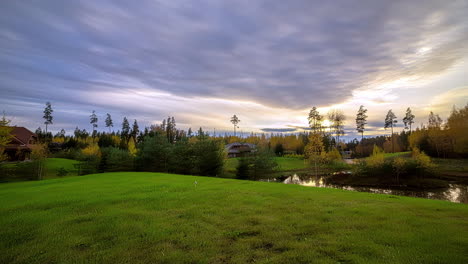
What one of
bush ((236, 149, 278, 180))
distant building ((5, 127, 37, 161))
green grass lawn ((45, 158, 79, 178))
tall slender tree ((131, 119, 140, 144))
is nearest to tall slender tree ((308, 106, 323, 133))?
bush ((236, 149, 278, 180))

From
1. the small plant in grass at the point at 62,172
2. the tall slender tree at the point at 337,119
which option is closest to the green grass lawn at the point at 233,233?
the small plant in grass at the point at 62,172

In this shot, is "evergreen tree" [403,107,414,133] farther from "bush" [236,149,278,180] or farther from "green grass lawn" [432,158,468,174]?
"bush" [236,149,278,180]

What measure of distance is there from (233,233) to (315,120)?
45820 millimetres

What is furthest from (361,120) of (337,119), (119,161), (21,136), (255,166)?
(21,136)

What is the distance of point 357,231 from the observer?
6.10m

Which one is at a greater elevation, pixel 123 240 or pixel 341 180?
pixel 123 240

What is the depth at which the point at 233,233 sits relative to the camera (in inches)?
246

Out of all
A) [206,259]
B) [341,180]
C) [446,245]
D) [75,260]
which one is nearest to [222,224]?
[206,259]

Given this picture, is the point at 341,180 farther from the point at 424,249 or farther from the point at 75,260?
the point at 75,260

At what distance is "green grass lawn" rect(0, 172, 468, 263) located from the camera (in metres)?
4.84

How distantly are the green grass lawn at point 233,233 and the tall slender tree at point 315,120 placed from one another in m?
38.2

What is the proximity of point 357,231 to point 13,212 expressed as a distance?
43.3 feet

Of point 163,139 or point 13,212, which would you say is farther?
point 163,139

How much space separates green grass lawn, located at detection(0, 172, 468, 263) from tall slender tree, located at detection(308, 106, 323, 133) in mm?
38219
